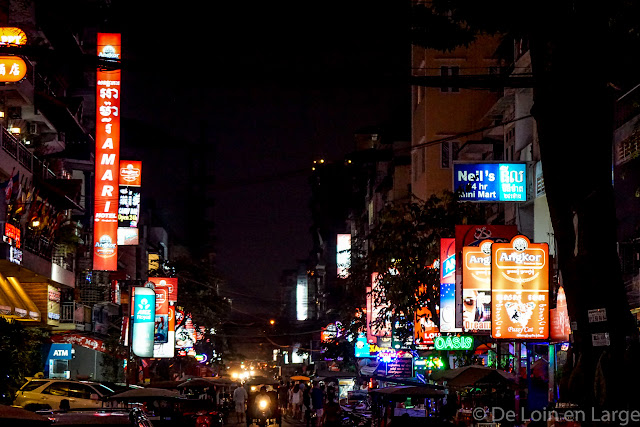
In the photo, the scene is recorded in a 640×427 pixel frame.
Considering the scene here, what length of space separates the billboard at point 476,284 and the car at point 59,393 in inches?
486

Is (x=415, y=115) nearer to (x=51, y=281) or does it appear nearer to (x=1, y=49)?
(x=51, y=281)

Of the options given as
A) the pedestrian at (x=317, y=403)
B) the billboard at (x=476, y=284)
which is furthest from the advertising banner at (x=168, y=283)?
the billboard at (x=476, y=284)

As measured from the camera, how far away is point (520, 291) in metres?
21.0

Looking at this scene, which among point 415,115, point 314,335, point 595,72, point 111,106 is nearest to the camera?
point 595,72

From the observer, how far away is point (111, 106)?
123ft

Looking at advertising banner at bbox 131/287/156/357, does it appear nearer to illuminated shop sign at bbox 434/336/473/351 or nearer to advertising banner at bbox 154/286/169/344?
advertising banner at bbox 154/286/169/344

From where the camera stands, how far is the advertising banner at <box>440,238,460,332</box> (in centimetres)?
2783

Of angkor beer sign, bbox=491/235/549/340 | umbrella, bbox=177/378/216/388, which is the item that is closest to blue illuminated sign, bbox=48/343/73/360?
umbrella, bbox=177/378/216/388

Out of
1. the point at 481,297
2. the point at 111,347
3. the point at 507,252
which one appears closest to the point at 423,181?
the point at 111,347

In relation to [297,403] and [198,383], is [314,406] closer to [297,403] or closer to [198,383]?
[198,383]

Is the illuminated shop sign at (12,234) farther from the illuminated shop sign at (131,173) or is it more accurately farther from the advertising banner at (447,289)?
the illuminated shop sign at (131,173)

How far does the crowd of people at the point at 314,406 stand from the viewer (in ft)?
102

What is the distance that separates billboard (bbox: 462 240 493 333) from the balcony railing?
1540cm

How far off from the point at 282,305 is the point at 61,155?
498ft
